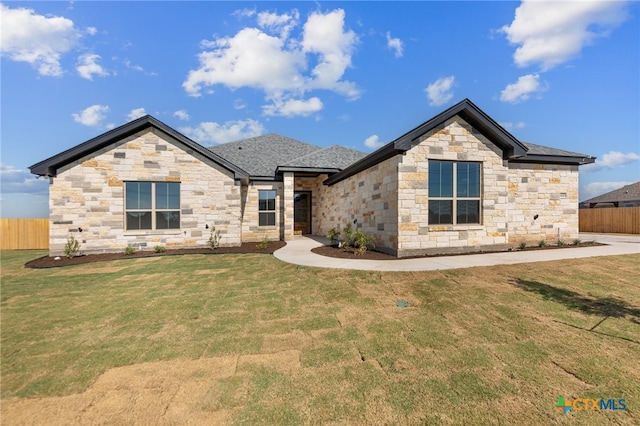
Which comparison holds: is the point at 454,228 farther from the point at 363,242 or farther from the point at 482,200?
the point at 363,242

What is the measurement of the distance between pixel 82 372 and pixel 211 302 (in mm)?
2192

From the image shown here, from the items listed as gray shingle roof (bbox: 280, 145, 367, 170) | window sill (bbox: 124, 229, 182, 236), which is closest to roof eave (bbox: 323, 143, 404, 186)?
gray shingle roof (bbox: 280, 145, 367, 170)

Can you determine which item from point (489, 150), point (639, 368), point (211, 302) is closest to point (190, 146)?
point (211, 302)

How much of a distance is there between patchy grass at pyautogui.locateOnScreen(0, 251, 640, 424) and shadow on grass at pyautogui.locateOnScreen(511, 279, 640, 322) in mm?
31

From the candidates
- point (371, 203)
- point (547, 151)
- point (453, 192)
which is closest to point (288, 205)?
point (371, 203)

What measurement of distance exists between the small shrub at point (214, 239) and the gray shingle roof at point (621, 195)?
1329 inches

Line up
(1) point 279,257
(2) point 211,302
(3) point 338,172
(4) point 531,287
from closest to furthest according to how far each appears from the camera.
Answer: (2) point 211,302
(4) point 531,287
(1) point 279,257
(3) point 338,172

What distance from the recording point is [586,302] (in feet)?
15.5

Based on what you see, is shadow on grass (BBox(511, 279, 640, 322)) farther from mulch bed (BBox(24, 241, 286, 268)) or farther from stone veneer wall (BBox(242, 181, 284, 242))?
stone veneer wall (BBox(242, 181, 284, 242))

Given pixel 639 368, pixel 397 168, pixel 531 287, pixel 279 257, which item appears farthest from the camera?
pixel 279 257

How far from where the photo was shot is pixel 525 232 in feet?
34.6

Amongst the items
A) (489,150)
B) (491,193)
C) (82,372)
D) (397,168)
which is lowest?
(82,372)

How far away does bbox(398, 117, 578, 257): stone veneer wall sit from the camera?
8562 mm

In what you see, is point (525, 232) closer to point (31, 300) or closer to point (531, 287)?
point (531, 287)
